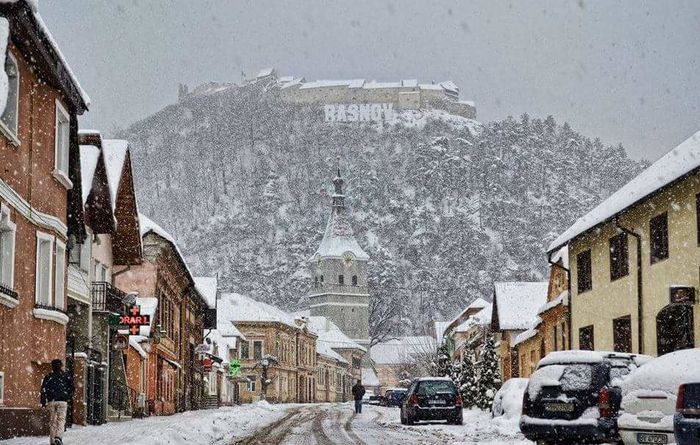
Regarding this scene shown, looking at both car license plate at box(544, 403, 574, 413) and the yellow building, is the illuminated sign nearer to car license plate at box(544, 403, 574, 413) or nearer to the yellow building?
the yellow building

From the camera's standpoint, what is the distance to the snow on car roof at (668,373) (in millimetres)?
12948

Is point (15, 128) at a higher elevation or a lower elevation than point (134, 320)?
higher

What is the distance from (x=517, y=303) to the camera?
58750 mm

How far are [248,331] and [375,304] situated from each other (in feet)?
253

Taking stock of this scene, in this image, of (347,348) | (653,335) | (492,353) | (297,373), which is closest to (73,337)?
(653,335)

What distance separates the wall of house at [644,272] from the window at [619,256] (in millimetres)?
227

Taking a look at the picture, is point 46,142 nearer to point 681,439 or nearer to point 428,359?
point 681,439

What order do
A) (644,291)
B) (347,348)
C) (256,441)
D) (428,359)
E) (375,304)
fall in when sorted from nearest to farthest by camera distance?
(256,441) < (644,291) < (428,359) < (347,348) < (375,304)

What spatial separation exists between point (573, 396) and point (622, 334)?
15.6 metres

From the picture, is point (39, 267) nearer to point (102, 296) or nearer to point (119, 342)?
point (102, 296)

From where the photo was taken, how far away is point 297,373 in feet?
377

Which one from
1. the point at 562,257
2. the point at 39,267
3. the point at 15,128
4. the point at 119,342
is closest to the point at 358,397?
the point at 562,257

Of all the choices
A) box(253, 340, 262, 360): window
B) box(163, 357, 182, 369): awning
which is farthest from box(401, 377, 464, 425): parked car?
box(253, 340, 262, 360): window

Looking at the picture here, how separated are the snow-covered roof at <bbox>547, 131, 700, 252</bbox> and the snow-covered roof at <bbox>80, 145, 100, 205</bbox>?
13.3 m
